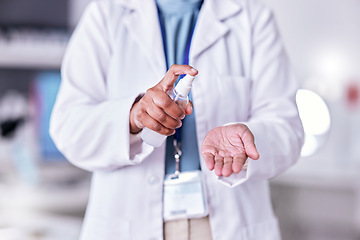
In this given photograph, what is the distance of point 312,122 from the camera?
0.85 meters

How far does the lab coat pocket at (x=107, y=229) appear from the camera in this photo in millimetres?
703

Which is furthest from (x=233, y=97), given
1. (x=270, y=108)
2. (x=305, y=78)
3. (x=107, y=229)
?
(x=305, y=78)

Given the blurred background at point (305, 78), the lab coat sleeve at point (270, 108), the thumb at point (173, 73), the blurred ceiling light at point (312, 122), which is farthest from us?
the blurred background at point (305, 78)

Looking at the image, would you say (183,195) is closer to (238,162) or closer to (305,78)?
(238,162)

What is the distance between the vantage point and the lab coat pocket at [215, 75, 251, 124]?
0.69 meters

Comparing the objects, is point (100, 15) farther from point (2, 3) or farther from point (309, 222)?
point (309, 222)

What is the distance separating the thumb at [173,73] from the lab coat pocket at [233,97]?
16 cm

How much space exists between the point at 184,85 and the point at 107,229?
311 mm

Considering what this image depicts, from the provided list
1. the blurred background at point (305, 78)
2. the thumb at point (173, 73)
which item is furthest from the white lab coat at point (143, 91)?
the blurred background at point (305, 78)

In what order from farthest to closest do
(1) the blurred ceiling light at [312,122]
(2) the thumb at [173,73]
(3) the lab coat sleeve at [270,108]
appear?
1. (1) the blurred ceiling light at [312,122]
2. (3) the lab coat sleeve at [270,108]
3. (2) the thumb at [173,73]

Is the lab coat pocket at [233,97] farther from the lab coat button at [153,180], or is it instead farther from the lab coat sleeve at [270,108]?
the lab coat button at [153,180]

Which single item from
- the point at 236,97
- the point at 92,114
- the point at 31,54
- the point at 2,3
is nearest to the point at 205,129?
the point at 236,97

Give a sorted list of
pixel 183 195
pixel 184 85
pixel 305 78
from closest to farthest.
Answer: pixel 184 85, pixel 183 195, pixel 305 78

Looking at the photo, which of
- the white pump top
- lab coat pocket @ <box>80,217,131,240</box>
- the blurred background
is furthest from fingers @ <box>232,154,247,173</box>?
the blurred background
